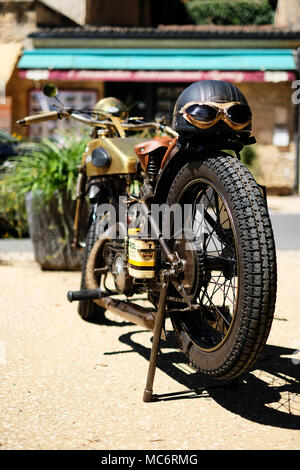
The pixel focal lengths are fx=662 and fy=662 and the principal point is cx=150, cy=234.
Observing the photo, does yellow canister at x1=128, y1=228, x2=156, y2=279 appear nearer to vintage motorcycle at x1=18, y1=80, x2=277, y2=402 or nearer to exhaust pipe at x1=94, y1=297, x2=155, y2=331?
vintage motorcycle at x1=18, y1=80, x2=277, y2=402

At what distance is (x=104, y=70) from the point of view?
621 inches

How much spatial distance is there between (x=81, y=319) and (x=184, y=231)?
5.45ft

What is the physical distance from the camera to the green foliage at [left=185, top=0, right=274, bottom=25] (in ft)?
89.6

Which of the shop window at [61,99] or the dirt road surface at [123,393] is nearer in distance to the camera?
the dirt road surface at [123,393]

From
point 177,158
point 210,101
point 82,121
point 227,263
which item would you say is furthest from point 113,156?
point 227,263

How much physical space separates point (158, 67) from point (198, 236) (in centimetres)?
1264

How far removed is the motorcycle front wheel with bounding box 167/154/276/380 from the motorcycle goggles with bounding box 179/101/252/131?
0.16 meters

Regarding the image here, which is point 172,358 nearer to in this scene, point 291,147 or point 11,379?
point 11,379

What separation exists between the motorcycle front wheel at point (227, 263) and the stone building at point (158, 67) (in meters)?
12.5

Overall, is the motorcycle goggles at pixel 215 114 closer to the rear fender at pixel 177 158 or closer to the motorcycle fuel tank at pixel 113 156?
the rear fender at pixel 177 158

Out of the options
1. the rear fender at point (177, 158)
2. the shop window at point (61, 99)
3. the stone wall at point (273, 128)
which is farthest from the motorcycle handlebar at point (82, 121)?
the shop window at point (61, 99)

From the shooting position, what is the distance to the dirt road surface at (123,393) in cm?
267

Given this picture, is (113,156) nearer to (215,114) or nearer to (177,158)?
(177,158)

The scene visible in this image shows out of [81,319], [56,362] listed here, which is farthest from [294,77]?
[56,362]
